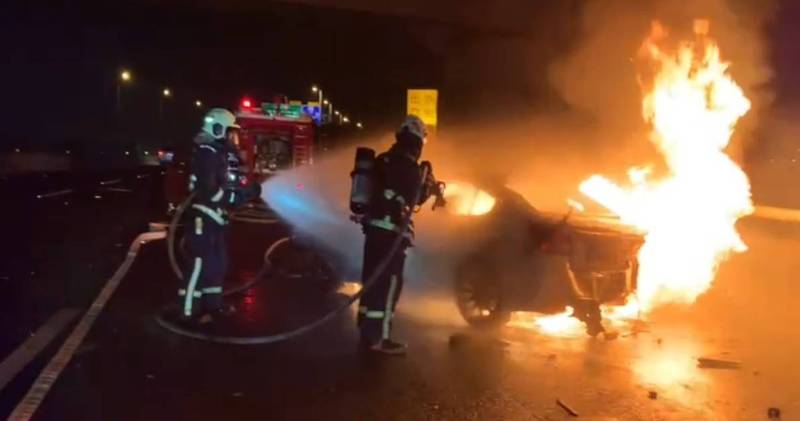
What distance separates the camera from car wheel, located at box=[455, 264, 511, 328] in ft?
29.9

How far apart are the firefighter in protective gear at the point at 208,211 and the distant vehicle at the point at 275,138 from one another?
10.5 m

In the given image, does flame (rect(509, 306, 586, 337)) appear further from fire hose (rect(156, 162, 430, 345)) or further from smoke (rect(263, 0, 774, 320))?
fire hose (rect(156, 162, 430, 345))

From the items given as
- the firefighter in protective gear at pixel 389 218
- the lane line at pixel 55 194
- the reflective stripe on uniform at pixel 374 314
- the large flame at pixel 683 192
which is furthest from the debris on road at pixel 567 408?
the lane line at pixel 55 194

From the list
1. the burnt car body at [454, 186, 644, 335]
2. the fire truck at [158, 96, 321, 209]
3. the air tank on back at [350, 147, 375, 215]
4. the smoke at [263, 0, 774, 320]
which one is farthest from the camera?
the fire truck at [158, 96, 321, 209]

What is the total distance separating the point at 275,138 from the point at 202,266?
37.3 ft

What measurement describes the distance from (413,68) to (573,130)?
1424 centimetres

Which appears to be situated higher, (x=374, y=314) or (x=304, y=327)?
(x=374, y=314)

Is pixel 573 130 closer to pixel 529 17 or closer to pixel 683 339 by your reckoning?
pixel 529 17

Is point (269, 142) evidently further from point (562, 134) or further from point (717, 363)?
point (717, 363)

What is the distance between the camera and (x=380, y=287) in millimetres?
8094

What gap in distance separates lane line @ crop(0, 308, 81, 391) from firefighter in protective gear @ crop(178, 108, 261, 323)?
3.79 ft

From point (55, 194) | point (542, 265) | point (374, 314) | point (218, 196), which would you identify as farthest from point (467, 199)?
point (55, 194)

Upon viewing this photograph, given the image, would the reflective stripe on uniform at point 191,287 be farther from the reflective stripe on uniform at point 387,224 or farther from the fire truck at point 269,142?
the fire truck at point 269,142

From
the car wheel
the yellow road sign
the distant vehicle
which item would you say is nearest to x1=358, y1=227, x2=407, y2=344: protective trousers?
the car wheel
